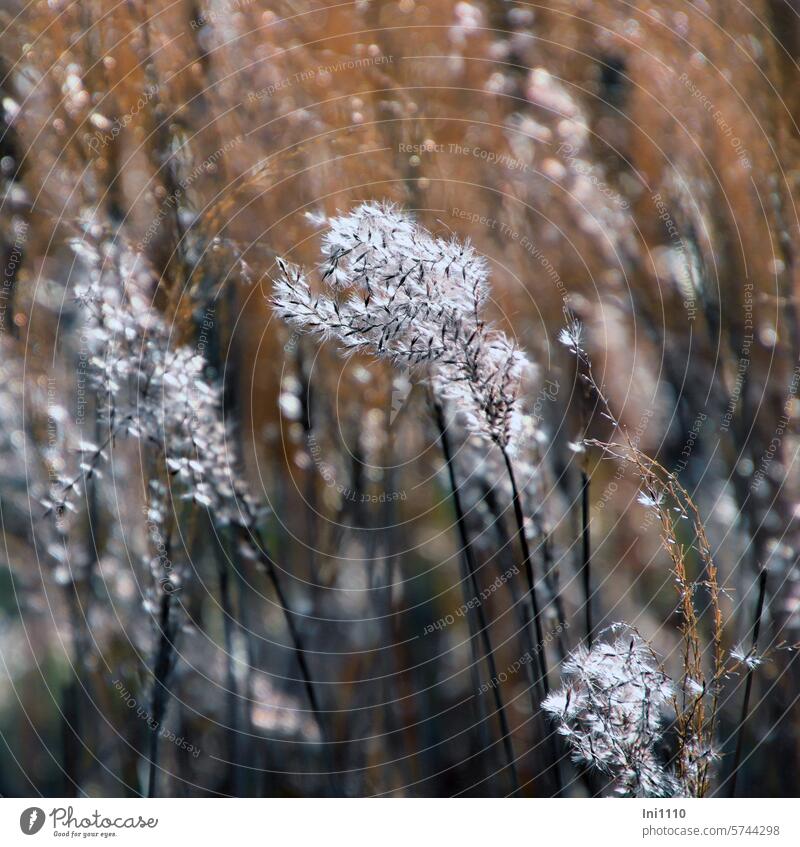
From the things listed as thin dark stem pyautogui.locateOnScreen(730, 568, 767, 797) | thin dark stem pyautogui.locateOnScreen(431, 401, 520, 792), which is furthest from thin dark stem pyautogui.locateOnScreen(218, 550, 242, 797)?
thin dark stem pyautogui.locateOnScreen(730, 568, 767, 797)

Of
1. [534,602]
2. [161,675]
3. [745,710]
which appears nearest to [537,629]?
[534,602]

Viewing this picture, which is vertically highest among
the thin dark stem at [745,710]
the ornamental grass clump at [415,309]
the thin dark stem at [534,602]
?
the ornamental grass clump at [415,309]

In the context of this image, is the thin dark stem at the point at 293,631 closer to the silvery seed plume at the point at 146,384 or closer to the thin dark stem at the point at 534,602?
the silvery seed plume at the point at 146,384

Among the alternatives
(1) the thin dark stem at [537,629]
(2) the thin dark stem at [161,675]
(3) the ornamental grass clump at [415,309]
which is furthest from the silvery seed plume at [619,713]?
(2) the thin dark stem at [161,675]

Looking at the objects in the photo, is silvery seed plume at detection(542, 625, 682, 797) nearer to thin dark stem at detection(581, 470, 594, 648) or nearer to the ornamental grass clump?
thin dark stem at detection(581, 470, 594, 648)

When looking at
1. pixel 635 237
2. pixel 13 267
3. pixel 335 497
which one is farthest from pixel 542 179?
pixel 13 267

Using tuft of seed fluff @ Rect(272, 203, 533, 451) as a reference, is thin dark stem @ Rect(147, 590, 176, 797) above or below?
below

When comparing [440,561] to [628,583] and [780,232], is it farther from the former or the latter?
[780,232]
